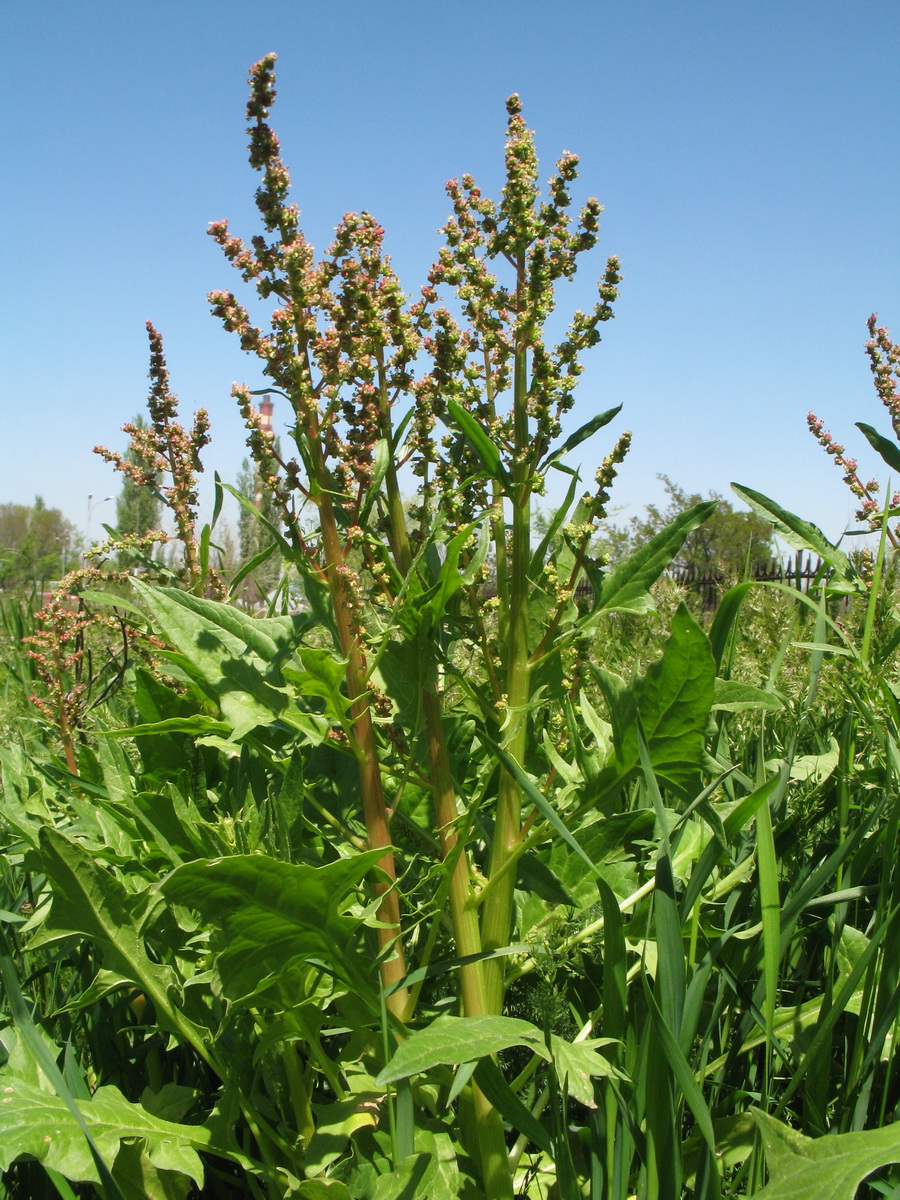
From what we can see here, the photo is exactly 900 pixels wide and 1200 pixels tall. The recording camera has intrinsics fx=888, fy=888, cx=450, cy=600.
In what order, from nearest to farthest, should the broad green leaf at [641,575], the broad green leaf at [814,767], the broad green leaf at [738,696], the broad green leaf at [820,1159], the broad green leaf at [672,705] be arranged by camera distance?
the broad green leaf at [820,1159] < the broad green leaf at [672,705] < the broad green leaf at [738,696] < the broad green leaf at [641,575] < the broad green leaf at [814,767]

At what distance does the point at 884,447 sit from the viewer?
6.43 feet

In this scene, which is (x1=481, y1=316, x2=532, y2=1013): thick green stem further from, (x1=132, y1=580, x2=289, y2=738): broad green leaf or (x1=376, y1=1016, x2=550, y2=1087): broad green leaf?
(x1=132, y1=580, x2=289, y2=738): broad green leaf

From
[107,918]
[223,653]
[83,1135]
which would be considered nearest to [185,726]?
[223,653]

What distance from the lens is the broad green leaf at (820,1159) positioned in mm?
981

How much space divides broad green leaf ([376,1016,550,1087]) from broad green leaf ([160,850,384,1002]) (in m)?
0.17

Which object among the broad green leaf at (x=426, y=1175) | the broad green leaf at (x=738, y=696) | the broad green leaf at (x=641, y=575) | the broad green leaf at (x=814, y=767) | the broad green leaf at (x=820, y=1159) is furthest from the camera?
the broad green leaf at (x=814, y=767)

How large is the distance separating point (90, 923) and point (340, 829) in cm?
39

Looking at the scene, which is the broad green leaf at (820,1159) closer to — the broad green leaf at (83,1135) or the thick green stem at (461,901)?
the thick green stem at (461,901)

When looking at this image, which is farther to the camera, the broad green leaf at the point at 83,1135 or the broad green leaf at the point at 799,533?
the broad green leaf at the point at 799,533

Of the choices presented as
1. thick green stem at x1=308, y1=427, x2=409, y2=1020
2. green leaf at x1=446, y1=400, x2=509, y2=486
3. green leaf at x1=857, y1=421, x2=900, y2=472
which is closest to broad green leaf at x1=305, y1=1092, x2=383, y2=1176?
thick green stem at x1=308, y1=427, x2=409, y2=1020

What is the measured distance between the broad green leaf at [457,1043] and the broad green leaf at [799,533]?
125cm

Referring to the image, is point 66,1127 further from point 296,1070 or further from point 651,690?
point 651,690

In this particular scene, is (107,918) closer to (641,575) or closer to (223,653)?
(223,653)

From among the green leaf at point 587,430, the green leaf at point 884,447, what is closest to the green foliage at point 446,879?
the green leaf at point 587,430
